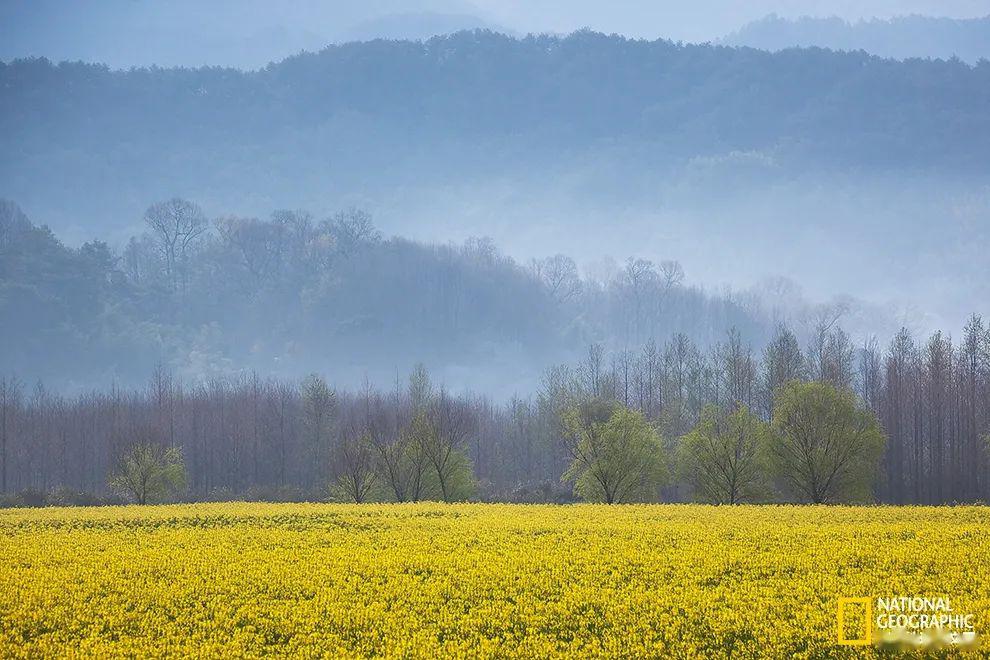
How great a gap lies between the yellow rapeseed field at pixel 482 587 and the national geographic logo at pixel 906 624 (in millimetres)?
329

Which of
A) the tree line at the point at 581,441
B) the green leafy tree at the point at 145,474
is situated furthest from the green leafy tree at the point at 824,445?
the green leafy tree at the point at 145,474

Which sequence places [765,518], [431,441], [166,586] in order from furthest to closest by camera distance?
1. [431,441]
2. [765,518]
3. [166,586]

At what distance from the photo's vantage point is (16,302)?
199000 millimetres

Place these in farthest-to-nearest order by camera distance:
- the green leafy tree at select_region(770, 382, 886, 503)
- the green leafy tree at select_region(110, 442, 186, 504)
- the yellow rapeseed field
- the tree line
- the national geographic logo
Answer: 1. the green leafy tree at select_region(110, 442, 186, 504)
2. the tree line
3. the green leafy tree at select_region(770, 382, 886, 503)
4. the yellow rapeseed field
5. the national geographic logo

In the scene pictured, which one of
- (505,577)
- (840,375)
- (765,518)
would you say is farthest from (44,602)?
(840,375)

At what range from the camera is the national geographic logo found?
1700cm

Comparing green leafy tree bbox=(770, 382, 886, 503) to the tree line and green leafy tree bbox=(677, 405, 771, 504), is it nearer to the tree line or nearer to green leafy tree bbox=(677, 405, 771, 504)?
the tree line

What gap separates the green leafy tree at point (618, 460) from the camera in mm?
65312

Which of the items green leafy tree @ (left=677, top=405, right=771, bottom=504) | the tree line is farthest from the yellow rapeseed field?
the tree line

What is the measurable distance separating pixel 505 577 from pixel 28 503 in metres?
68.6

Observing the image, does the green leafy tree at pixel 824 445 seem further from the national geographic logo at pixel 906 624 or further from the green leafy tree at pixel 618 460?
the national geographic logo at pixel 906 624

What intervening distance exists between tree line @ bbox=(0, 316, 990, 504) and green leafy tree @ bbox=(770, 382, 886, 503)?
0.35 feet

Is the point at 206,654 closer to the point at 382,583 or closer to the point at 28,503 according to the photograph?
the point at 382,583

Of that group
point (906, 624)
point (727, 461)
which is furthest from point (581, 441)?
point (906, 624)
